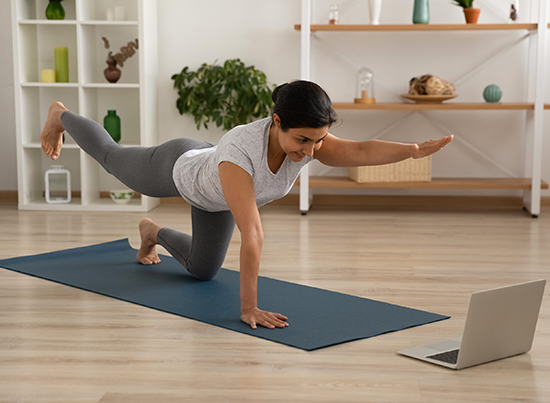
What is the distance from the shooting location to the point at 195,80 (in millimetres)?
4184

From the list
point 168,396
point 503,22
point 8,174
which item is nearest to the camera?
point 168,396

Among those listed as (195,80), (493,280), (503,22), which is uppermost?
(503,22)

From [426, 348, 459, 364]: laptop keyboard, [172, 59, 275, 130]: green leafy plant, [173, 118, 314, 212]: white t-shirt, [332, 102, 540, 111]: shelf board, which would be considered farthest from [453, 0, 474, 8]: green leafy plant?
[426, 348, 459, 364]: laptop keyboard

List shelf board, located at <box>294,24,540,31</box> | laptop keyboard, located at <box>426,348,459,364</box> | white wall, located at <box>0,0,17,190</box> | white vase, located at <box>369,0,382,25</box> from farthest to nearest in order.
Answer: white wall, located at <box>0,0,17,190</box>, white vase, located at <box>369,0,382,25</box>, shelf board, located at <box>294,24,540,31</box>, laptop keyboard, located at <box>426,348,459,364</box>

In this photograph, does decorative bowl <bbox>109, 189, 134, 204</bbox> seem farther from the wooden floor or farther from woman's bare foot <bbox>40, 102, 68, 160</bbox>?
woman's bare foot <bbox>40, 102, 68, 160</bbox>

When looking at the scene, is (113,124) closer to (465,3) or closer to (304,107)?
(465,3)

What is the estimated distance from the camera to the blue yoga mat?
175cm

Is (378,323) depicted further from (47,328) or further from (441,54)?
(441,54)

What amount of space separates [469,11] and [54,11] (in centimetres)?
251

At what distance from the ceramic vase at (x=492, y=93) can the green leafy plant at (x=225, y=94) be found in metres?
1.31

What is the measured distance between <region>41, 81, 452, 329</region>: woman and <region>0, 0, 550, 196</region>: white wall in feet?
6.75

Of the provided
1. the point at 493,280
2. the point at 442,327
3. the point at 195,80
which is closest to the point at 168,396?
the point at 442,327

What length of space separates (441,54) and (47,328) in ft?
10.3

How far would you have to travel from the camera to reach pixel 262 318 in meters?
1.77
